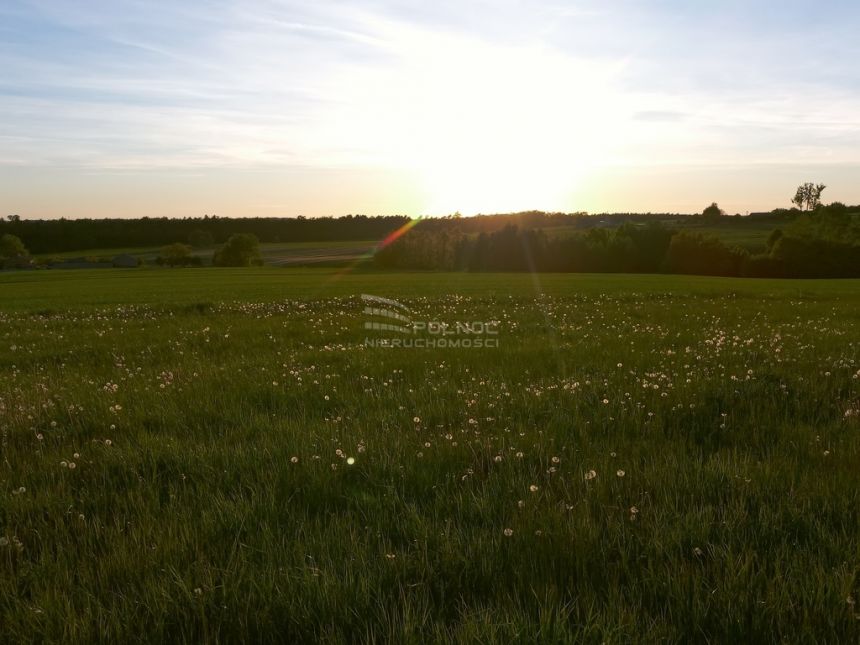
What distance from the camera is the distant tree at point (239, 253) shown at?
127387 mm

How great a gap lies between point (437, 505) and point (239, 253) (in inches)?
5269

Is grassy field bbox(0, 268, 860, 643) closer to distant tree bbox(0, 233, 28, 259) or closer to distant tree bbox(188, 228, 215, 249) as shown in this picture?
distant tree bbox(0, 233, 28, 259)

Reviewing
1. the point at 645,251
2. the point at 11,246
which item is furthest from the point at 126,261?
the point at 645,251

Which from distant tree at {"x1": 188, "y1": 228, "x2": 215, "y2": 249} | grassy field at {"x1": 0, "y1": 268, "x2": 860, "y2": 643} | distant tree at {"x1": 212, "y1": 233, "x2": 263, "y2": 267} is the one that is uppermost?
distant tree at {"x1": 188, "y1": 228, "x2": 215, "y2": 249}

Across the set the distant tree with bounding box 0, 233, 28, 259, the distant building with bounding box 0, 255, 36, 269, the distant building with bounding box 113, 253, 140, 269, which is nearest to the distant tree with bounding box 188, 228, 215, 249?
the distant building with bounding box 113, 253, 140, 269

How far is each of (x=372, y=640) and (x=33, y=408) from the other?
5.82 metres

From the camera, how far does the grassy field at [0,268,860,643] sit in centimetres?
269

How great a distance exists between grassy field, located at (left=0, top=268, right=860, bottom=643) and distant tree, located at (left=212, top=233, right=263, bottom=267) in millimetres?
124889

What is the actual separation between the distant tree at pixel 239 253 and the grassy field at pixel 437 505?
125 meters

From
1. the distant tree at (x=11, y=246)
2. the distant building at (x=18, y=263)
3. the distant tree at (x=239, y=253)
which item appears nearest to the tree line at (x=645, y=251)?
the distant tree at (x=239, y=253)

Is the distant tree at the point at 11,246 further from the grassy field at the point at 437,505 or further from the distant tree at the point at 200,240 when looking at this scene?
the grassy field at the point at 437,505

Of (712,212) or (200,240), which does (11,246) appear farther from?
(712,212)

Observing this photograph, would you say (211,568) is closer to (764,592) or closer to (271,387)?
(764,592)

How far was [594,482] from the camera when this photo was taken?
4.12 metres
